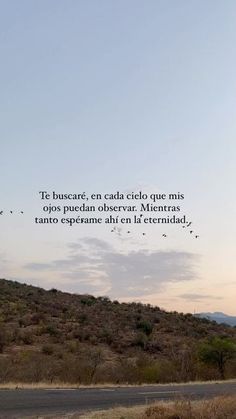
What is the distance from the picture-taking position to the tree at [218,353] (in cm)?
3575

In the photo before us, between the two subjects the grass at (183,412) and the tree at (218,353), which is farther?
the tree at (218,353)

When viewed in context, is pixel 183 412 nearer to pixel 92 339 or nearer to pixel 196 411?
pixel 196 411

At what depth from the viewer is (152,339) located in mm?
50438

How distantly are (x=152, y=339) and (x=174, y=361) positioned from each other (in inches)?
591

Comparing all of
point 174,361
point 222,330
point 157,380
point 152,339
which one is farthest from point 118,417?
point 222,330

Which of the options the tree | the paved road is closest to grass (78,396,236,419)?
the paved road

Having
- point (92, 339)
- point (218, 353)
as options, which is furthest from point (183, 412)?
point (92, 339)

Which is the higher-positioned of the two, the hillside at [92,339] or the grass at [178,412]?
the hillside at [92,339]

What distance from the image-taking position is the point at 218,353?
36.1 metres

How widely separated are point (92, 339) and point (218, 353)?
536 inches

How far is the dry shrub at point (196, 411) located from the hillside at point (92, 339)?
14271 millimetres

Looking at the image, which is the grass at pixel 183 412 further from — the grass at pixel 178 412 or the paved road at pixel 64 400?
the paved road at pixel 64 400

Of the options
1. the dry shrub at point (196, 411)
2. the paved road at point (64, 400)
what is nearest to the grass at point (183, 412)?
the dry shrub at point (196, 411)

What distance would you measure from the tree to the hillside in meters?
0.59
